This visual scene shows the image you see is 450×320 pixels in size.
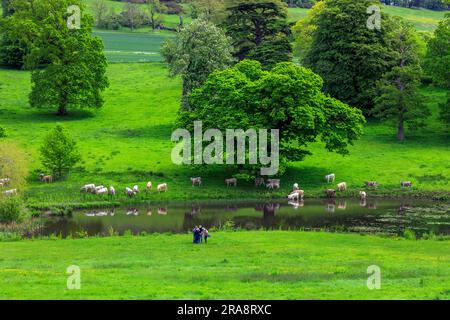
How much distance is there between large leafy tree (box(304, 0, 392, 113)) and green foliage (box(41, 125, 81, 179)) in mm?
33339

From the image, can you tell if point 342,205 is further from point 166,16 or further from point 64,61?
point 166,16

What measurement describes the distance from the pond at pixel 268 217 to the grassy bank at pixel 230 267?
4740 millimetres

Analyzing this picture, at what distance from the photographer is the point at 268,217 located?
54.7 m

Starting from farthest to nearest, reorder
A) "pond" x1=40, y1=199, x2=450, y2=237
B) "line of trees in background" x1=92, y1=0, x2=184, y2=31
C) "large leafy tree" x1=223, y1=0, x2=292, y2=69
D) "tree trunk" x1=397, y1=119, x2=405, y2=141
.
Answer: "line of trees in background" x1=92, y1=0, x2=184, y2=31
"large leafy tree" x1=223, y1=0, x2=292, y2=69
"tree trunk" x1=397, y1=119, x2=405, y2=141
"pond" x1=40, y1=199, x2=450, y2=237

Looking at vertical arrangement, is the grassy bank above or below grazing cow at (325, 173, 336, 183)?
above

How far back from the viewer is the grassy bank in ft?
91.4

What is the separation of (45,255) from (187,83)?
4325 centimetres

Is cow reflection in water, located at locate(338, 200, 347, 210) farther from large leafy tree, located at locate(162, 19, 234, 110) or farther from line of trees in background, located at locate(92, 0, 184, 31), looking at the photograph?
line of trees in background, located at locate(92, 0, 184, 31)

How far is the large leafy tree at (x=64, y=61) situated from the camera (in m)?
85.8

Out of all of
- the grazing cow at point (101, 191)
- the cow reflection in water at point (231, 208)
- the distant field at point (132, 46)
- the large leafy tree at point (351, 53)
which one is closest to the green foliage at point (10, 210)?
the grazing cow at point (101, 191)

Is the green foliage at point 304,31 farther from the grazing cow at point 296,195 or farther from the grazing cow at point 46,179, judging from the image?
the grazing cow at point 46,179

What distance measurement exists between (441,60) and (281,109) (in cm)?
2404

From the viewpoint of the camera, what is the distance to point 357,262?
35406 mm

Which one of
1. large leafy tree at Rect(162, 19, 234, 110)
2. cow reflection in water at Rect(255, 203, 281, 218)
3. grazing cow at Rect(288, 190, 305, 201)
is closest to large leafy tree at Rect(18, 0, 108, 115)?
large leafy tree at Rect(162, 19, 234, 110)
